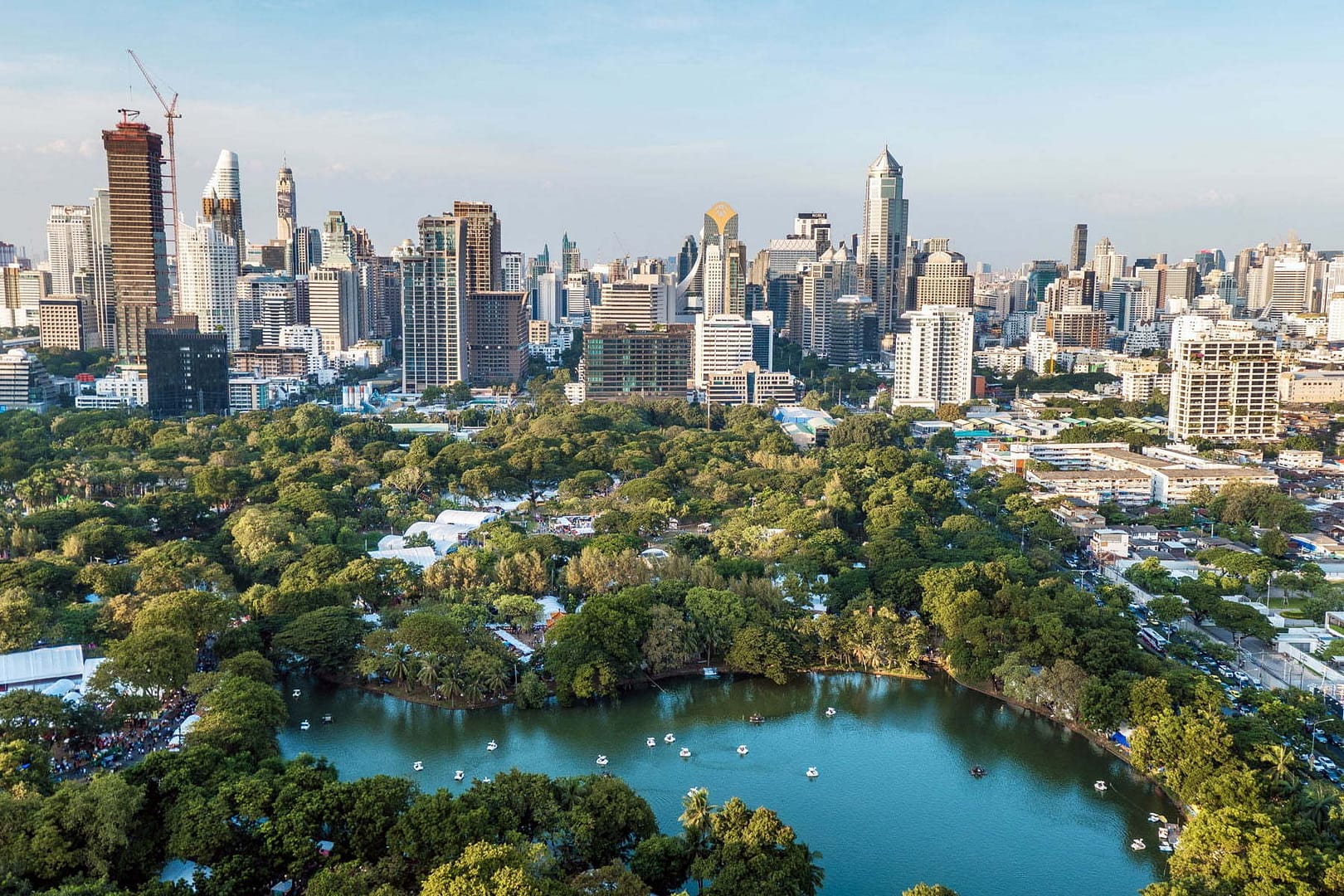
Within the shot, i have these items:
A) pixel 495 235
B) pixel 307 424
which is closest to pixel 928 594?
pixel 307 424

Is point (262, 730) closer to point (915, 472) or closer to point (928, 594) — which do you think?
point (928, 594)

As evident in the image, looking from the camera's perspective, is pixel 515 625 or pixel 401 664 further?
pixel 515 625

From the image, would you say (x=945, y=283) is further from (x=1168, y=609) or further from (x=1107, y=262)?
(x=1168, y=609)

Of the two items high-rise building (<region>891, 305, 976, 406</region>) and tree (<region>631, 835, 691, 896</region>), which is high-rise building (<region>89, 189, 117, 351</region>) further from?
tree (<region>631, 835, 691, 896</region>)

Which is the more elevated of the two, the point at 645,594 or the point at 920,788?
the point at 645,594

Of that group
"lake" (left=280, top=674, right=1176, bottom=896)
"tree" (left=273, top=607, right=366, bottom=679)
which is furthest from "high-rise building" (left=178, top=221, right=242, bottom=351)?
"lake" (left=280, top=674, right=1176, bottom=896)

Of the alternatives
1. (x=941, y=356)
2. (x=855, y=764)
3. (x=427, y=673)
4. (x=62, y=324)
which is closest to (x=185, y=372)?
(x=62, y=324)

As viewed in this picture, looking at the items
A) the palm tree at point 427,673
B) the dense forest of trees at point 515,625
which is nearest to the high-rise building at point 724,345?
the dense forest of trees at point 515,625
